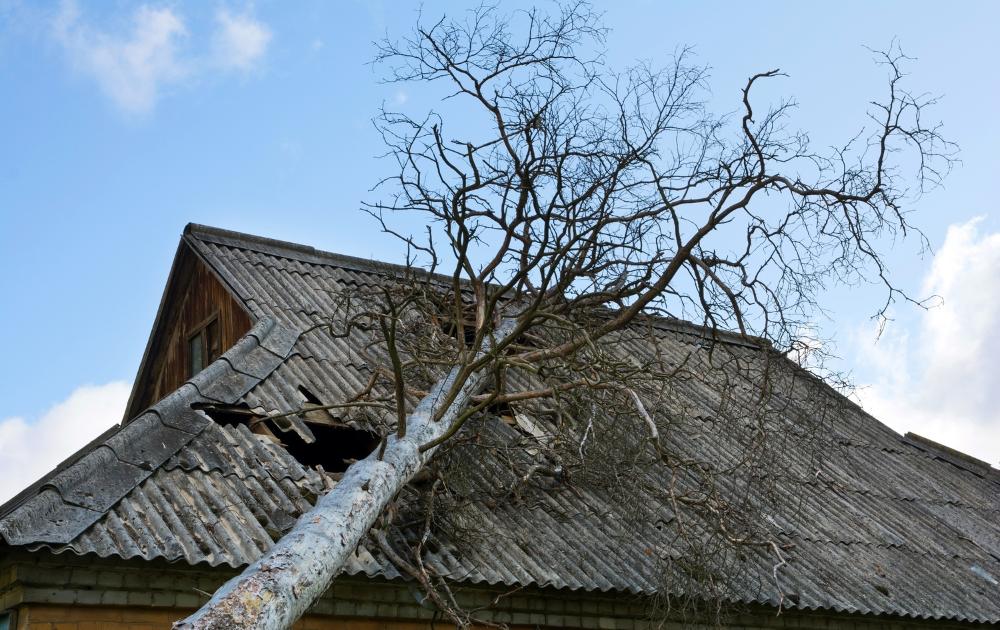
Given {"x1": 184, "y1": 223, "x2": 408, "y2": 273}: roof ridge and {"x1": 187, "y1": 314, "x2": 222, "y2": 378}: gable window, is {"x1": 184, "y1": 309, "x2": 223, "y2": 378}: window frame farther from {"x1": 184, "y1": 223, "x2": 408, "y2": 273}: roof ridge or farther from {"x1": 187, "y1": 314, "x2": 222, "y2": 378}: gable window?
{"x1": 184, "y1": 223, "x2": 408, "y2": 273}: roof ridge

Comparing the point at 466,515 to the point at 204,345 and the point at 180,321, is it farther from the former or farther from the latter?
the point at 180,321

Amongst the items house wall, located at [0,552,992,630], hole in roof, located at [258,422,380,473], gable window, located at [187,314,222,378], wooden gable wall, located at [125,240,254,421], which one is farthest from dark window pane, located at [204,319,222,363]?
house wall, located at [0,552,992,630]

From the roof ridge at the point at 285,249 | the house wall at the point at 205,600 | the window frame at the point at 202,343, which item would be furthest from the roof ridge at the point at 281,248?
the house wall at the point at 205,600

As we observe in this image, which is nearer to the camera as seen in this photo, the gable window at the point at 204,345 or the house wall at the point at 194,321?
the house wall at the point at 194,321

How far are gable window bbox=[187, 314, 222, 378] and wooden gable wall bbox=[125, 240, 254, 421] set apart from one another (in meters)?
0.08

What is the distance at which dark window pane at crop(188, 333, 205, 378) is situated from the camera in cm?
1080

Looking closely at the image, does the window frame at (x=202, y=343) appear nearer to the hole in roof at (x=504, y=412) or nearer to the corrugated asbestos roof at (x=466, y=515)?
the corrugated asbestos roof at (x=466, y=515)

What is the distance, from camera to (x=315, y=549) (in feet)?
14.0

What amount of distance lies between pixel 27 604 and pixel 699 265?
4.76m

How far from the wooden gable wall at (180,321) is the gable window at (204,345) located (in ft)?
0.25

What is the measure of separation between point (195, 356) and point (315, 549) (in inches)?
286

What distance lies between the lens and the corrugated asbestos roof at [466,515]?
18.0ft

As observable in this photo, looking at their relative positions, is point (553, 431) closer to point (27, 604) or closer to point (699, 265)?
point (699, 265)

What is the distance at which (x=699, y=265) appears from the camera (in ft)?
21.7
